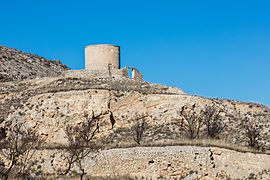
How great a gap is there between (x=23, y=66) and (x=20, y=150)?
3142cm

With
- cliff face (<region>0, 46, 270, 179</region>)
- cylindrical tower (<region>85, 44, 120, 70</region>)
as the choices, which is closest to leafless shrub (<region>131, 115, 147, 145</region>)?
cliff face (<region>0, 46, 270, 179</region>)

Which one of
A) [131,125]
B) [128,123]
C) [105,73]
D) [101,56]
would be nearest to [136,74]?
[105,73]

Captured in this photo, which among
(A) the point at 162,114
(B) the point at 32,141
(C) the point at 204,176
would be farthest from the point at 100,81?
(C) the point at 204,176

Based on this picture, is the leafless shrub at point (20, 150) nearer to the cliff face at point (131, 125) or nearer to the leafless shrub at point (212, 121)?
the cliff face at point (131, 125)

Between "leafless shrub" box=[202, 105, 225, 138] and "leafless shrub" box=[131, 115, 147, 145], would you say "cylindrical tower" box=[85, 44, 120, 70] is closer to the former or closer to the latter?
"leafless shrub" box=[131, 115, 147, 145]

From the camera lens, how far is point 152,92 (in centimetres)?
A: 4662

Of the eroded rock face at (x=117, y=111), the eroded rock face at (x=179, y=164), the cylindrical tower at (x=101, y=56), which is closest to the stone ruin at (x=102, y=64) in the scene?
the cylindrical tower at (x=101, y=56)

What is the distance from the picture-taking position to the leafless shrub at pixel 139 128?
136 ft

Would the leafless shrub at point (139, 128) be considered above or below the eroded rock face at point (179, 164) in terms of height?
above

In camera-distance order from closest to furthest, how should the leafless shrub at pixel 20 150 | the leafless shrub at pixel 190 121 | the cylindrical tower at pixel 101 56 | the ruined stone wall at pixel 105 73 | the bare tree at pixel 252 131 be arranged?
the leafless shrub at pixel 20 150, the bare tree at pixel 252 131, the leafless shrub at pixel 190 121, the ruined stone wall at pixel 105 73, the cylindrical tower at pixel 101 56

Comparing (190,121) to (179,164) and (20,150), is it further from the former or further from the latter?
(20,150)

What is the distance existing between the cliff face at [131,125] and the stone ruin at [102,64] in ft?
2.56

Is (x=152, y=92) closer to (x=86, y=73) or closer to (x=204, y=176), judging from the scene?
(x=86, y=73)

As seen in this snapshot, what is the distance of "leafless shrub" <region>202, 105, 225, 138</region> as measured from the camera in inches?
1695
